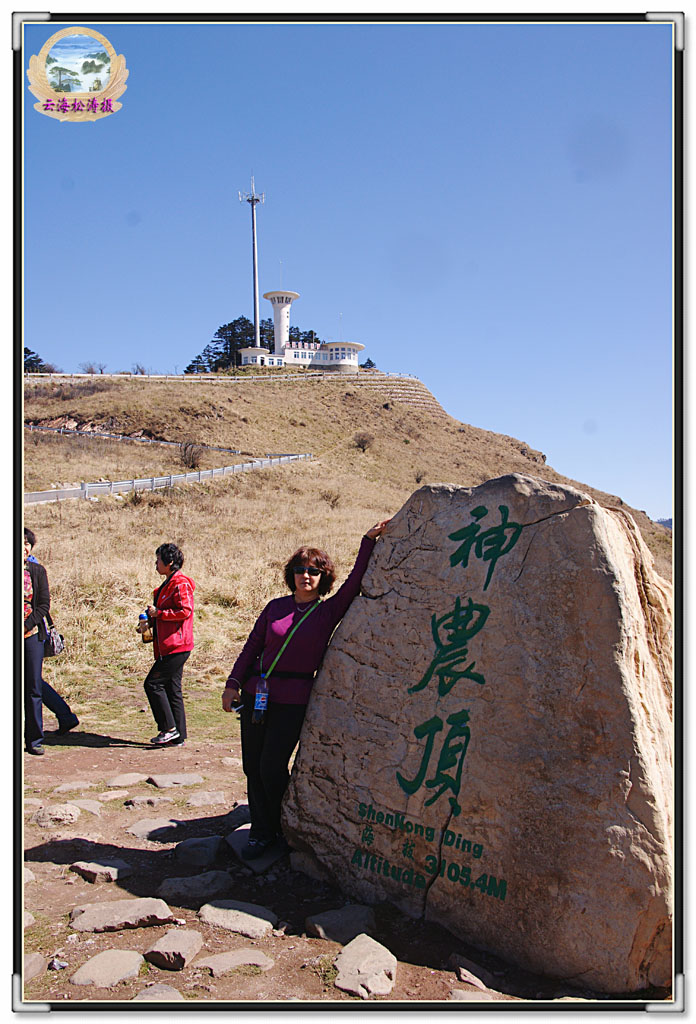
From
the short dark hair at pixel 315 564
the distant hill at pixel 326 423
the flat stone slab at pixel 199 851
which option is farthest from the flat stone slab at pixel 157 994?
the distant hill at pixel 326 423

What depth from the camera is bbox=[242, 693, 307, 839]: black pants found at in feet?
14.4

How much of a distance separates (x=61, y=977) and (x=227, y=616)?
845cm

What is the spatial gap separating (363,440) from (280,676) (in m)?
54.7

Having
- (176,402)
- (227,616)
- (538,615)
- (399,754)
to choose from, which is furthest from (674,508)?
(176,402)

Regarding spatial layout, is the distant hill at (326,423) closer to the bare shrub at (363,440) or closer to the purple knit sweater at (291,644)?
the bare shrub at (363,440)

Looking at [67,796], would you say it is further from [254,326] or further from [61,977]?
[254,326]

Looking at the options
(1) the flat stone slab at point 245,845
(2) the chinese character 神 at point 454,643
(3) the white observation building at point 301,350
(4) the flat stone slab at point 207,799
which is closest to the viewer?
(2) the chinese character 神 at point 454,643

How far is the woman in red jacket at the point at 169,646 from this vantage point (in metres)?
6.66

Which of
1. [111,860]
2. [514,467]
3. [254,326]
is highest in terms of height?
[254,326]

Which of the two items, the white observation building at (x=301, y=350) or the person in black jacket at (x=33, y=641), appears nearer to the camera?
the person in black jacket at (x=33, y=641)

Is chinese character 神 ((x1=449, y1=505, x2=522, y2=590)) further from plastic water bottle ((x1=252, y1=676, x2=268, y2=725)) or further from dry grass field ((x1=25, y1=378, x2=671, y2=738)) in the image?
dry grass field ((x1=25, y1=378, x2=671, y2=738))

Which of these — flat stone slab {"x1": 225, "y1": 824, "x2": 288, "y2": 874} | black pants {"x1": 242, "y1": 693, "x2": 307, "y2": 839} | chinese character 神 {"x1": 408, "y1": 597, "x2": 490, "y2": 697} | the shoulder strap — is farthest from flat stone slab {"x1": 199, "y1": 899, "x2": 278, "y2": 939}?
chinese character 神 {"x1": 408, "y1": 597, "x2": 490, "y2": 697}

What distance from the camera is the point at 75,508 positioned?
816 inches

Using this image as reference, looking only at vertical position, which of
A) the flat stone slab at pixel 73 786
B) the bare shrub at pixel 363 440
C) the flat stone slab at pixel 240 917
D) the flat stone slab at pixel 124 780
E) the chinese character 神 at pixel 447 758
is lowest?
the flat stone slab at pixel 124 780
